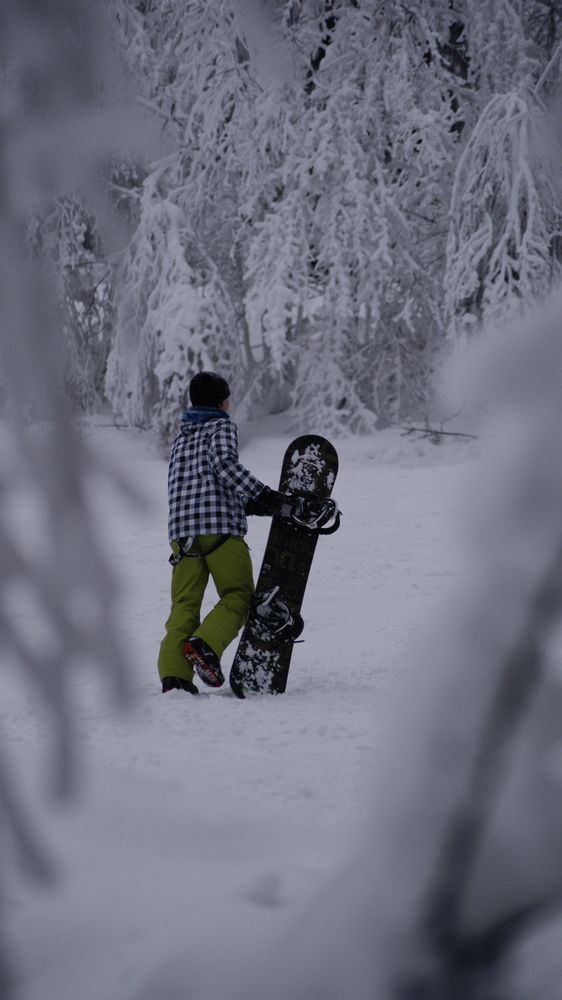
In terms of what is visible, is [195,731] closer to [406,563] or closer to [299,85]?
[406,563]

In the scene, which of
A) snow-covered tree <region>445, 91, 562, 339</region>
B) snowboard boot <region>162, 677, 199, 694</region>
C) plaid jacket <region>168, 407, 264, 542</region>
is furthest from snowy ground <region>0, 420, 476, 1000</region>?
snow-covered tree <region>445, 91, 562, 339</region>

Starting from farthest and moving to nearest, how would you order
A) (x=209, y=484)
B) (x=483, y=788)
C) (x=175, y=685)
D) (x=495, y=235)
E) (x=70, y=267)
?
(x=495, y=235) → (x=209, y=484) → (x=175, y=685) → (x=70, y=267) → (x=483, y=788)

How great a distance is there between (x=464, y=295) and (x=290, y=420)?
351 cm

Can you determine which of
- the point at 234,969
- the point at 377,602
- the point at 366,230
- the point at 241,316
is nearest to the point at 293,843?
the point at 234,969

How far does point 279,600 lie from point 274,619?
0.09 metres

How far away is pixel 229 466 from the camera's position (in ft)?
13.1

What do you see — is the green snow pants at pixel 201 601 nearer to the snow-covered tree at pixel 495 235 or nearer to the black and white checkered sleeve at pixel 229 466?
the black and white checkered sleeve at pixel 229 466

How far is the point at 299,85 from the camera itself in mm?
9094

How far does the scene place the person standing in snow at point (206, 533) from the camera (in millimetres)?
4008

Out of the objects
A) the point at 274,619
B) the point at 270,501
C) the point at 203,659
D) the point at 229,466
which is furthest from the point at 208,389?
the point at 203,659

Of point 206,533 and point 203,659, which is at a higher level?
point 206,533

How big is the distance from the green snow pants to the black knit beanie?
2.12ft

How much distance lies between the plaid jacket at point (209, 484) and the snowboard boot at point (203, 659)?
1.60 ft

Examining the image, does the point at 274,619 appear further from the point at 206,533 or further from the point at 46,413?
the point at 46,413
